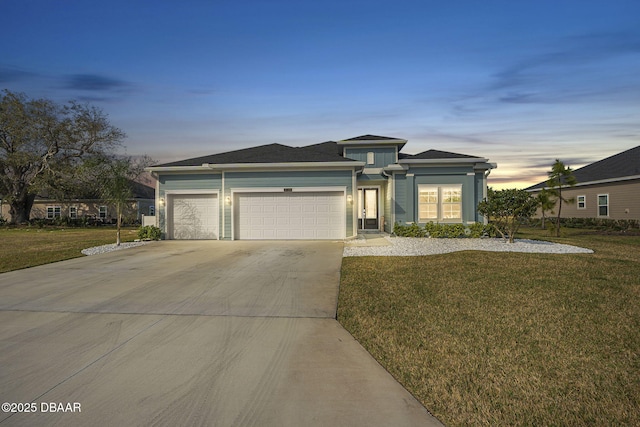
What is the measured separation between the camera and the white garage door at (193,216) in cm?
1673

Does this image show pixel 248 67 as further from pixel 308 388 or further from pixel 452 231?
pixel 308 388

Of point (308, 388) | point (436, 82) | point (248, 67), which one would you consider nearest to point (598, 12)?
point (436, 82)

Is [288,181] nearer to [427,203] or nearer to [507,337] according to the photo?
[427,203]

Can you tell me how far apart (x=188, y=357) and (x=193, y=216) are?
1370cm

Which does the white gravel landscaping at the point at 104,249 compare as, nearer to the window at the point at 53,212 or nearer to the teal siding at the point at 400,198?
the teal siding at the point at 400,198

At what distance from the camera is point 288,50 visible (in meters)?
14.4

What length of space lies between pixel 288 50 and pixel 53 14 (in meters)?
8.12

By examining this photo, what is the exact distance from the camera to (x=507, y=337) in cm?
466

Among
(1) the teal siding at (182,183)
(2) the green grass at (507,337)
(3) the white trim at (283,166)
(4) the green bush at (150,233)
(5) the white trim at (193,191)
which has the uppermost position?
(3) the white trim at (283,166)

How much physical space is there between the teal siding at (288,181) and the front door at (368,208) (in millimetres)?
5307

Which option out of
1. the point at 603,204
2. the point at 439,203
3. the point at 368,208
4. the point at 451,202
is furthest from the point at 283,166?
the point at 603,204

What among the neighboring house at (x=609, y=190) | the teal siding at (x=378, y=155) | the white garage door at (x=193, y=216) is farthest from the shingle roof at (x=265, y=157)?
the neighboring house at (x=609, y=190)

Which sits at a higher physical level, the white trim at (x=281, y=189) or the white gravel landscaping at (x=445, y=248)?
the white trim at (x=281, y=189)

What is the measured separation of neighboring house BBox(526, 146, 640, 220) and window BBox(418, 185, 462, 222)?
11.5 m
